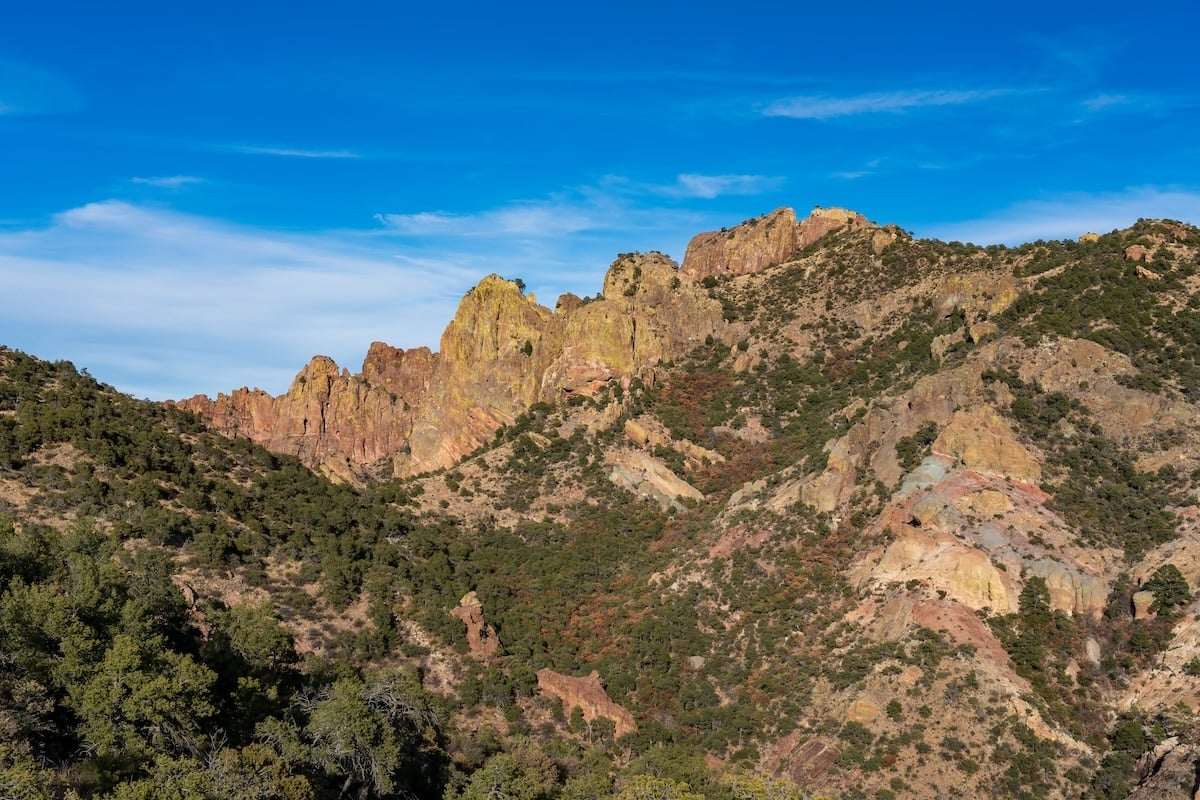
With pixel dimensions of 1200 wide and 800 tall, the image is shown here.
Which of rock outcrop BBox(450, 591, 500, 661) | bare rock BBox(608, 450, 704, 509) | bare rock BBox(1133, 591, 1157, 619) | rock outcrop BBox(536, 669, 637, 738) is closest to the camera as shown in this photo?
bare rock BBox(1133, 591, 1157, 619)

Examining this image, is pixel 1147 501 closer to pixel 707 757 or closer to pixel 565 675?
pixel 707 757

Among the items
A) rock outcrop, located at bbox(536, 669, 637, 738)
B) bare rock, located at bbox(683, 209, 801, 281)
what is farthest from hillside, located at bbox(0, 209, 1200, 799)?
bare rock, located at bbox(683, 209, 801, 281)

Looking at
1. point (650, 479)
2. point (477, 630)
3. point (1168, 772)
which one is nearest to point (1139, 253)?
point (650, 479)

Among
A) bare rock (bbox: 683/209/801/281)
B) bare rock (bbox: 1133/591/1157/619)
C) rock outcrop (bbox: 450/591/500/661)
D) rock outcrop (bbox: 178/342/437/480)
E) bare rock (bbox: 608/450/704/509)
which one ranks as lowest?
rock outcrop (bbox: 450/591/500/661)

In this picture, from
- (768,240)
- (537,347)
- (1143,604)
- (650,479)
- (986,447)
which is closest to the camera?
(1143,604)

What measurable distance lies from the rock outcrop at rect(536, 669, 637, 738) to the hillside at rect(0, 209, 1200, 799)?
0.17m

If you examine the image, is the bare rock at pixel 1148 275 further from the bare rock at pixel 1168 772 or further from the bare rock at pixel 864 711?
the bare rock at pixel 864 711

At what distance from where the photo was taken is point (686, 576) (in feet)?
207

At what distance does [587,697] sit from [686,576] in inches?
513

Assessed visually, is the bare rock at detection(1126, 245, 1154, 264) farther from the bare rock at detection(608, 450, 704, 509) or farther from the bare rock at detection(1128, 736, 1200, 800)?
the bare rock at detection(1128, 736, 1200, 800)

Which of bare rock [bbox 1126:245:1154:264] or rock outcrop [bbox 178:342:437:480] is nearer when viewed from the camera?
bare rock [bbox 1126:245:1154:264]

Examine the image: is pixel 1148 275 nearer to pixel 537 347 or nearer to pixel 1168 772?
pixel 1168 772

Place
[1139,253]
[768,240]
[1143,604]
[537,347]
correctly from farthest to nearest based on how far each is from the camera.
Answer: [768,240] < [537,347] < [1139,253] < [1143,604]

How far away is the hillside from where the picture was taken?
3672 cm
